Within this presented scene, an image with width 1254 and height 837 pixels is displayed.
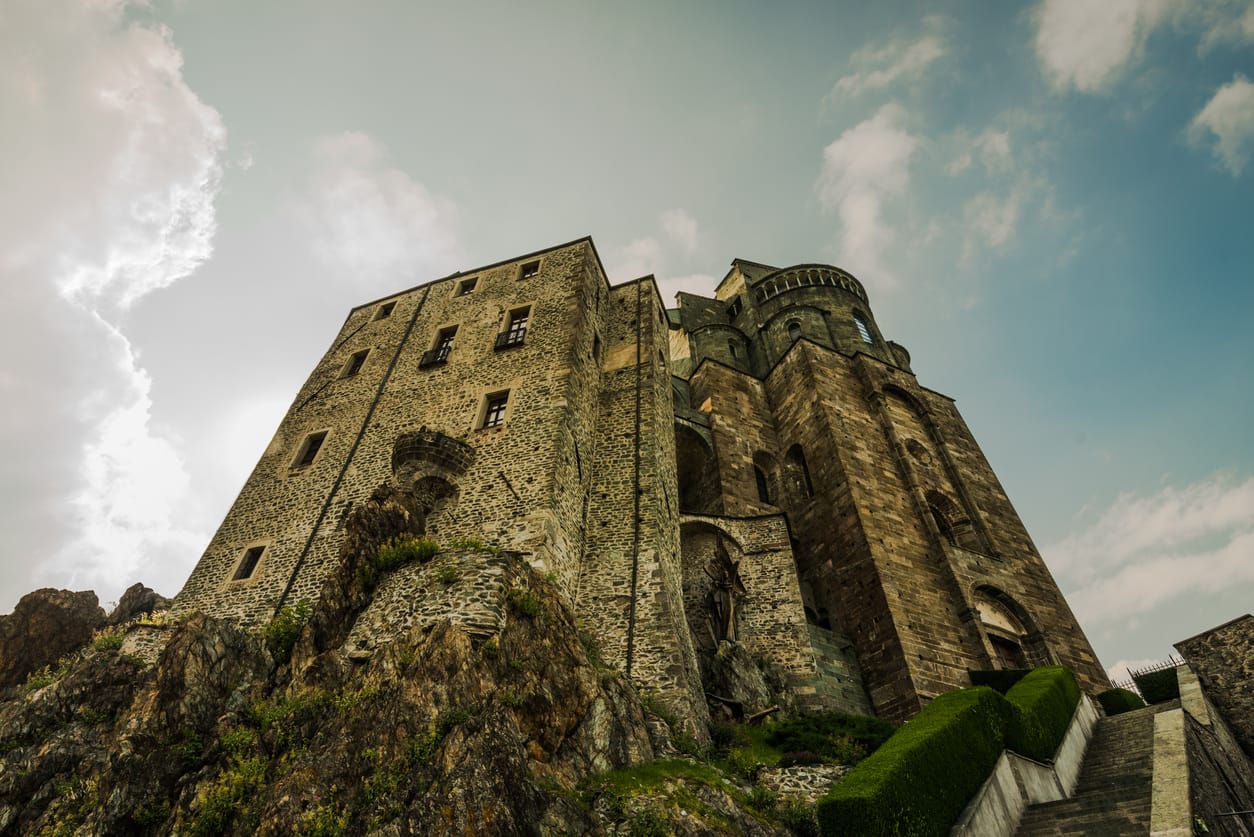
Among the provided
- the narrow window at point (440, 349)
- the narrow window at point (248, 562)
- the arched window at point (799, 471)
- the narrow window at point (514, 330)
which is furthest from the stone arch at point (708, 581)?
the narrow window at point (248, 562)

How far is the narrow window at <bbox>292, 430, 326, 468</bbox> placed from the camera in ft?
59.7

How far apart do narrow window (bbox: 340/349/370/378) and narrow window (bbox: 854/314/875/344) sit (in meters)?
22.1

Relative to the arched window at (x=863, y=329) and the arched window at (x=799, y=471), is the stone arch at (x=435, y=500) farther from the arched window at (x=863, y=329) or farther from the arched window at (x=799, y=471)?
the arched window at (x=863, y=329)

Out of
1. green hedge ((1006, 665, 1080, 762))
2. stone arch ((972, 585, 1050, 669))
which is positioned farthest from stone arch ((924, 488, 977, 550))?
green hedge ((1006, 665, 1080, 762))

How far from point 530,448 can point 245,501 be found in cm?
860

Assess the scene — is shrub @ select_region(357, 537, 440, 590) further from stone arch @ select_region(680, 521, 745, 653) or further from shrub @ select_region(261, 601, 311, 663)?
stone arch @ select_region(680, 521, 745, 653)

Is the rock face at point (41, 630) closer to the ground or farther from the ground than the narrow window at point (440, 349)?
closer to the ground

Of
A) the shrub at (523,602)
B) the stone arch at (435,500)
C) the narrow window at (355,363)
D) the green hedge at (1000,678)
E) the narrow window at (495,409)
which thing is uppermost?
the narrow window at (355,363)

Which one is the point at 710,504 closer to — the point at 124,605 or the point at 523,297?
the point at 523,297

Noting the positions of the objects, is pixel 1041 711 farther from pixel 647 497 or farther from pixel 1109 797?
pixel 647 497

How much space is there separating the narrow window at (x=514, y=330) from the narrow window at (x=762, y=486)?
10.2m

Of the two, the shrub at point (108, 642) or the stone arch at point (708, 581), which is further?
the stone arch at point (708, 581)

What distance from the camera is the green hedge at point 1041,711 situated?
1077 centimetres

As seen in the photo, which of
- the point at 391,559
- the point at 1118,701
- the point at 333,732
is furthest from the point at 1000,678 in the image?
the point at 333,732
